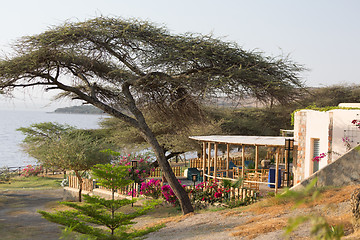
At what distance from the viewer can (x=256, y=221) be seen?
931 cm

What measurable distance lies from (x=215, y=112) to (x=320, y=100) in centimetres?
1118

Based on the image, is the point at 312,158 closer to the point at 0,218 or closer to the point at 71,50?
the point at 71,50

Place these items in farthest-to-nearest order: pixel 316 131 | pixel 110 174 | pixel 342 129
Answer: pixel 316 131, pixel 342 129, pixel 110 174

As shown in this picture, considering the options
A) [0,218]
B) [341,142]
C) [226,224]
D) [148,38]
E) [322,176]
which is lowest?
[0,218]

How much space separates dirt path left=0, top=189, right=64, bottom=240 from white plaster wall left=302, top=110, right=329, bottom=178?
888 cm

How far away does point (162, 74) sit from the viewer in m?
12.0

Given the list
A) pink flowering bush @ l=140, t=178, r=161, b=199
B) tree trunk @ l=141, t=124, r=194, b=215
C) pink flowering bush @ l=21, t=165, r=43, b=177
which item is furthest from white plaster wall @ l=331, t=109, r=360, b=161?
pink flowering bush @ l=21, t=165, r=43, b=177

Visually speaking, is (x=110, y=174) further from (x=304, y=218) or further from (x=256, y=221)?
(x=304, y=218)

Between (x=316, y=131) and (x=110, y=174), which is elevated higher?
(x=316, y=131)

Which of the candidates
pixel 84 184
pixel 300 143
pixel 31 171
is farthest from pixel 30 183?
pixel 300 143

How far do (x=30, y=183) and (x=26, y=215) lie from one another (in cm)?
1449

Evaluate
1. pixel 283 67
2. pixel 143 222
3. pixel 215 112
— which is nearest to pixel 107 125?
pixel 215 112

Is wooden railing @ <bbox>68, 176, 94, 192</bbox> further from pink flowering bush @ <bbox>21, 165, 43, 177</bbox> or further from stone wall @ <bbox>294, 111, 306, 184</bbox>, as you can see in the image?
pink flowering bush @ <bbox>21, 165, 43, 177</bbox>

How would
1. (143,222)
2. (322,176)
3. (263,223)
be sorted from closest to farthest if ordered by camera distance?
1. (263,223)
2. (322,176)
3. (143,222)
